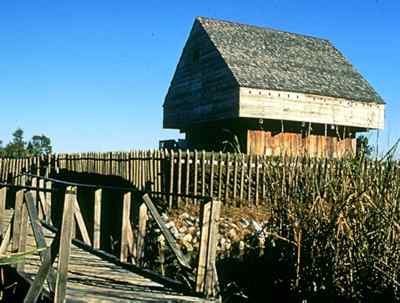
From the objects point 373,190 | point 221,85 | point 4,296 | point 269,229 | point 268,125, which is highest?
point 221,85

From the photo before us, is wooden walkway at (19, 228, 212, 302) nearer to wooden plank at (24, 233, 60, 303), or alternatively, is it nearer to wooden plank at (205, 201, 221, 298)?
wooden plank at (205, 201, 221, 298)

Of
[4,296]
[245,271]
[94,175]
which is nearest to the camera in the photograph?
[4,296]

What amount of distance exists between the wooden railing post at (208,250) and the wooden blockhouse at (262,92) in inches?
677

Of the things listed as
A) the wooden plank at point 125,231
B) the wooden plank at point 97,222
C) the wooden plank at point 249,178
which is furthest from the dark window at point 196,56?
the wooden plank at point 125,231

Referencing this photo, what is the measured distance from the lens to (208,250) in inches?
233

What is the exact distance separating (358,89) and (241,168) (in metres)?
14.3

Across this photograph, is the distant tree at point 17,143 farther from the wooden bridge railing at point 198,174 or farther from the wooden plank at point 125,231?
the wooden plank at point 125,231

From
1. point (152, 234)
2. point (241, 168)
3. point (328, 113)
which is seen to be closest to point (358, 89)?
point (328, 113)

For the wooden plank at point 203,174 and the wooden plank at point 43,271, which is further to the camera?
the wooden plank at point 203,174

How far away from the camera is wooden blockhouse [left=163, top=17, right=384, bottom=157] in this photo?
78.6ft

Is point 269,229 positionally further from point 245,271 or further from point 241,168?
point 241,168

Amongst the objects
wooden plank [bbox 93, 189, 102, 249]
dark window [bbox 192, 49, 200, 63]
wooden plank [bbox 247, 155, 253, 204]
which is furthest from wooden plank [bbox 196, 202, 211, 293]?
dark window [bbox 192, 49, 200, 63]

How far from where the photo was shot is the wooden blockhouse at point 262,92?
78.6ft

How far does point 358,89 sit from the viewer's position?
27375 mm
